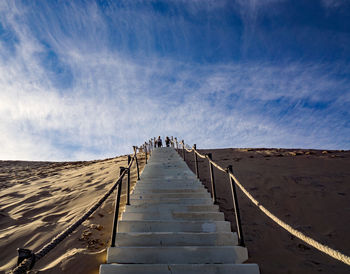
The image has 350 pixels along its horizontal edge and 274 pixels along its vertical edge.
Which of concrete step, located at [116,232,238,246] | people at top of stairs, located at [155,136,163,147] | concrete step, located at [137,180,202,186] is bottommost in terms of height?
concrete step, located at [116,232,238,246]

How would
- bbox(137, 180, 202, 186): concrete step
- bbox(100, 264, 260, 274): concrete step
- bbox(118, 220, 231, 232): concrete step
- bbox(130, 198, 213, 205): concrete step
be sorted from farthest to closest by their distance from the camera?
bbox(137, 180, 202, 186): concrete step < bbox(130, 198, 213, 205): concrete step < bbox(118, 220, 231, 232): concrete step < bbox(100, 264, 260, 274): concrete step

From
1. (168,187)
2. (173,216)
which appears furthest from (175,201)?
(168,187)

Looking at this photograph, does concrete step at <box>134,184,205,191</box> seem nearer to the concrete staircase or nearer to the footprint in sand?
Answer: the concrete staircase

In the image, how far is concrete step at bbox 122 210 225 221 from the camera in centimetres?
346

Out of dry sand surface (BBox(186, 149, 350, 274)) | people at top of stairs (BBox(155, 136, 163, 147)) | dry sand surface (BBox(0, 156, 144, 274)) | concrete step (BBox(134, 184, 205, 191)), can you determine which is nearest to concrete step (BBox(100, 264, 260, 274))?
dry sand surface (BBox(0, 156, 144, 274))

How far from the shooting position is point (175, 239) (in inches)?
112

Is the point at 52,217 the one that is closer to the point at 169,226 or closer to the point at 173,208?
the point at 173,208

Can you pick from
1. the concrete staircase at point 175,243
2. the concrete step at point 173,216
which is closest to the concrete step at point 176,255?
the concrete staircase at point 175,243

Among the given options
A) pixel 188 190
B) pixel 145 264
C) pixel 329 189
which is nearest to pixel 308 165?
pixel 329 189

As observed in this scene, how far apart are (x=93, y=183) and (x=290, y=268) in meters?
6.39

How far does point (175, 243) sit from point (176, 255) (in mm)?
253

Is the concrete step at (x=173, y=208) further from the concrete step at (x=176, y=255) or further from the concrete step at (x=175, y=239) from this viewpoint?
the concrete step at (x=176, y=255)

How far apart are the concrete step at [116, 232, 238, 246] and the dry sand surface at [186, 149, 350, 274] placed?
1.81ft

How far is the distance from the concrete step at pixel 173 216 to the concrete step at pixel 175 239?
1.73 feet
